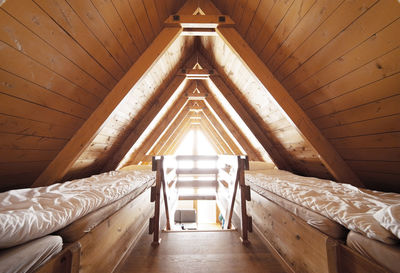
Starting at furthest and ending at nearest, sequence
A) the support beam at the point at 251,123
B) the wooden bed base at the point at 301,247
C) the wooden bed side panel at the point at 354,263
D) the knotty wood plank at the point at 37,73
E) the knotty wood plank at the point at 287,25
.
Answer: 1. the support beam at the point at 251,123
2. the knotty wood plank at the point at 287,25
3. the knotty wood plank at the point at 37,73
4. the wooden bed base at the point at 301,247
5. the wooden bed side panel at the point at 354,263

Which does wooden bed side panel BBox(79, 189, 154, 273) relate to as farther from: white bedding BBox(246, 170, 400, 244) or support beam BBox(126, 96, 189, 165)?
support beam BBox(126, 96, 189, 165)

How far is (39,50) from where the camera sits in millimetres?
932

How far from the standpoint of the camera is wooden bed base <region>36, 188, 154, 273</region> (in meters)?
0.73

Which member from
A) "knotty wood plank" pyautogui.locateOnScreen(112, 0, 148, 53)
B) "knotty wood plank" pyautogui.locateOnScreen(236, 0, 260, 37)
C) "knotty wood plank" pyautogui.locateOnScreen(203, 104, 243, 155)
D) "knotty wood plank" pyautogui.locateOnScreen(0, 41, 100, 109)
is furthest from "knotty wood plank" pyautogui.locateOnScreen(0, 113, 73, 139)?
"knotty wood plank" pyautogui.locateOnScreen(203, 104, 243, 155)

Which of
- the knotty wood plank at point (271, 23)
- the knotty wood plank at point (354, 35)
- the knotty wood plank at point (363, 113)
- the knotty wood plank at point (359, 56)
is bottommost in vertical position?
the knotty wood plank at point (363, 113)

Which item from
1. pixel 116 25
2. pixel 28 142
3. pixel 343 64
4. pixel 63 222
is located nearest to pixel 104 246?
pixel 63 222

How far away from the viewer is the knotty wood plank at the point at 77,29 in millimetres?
881

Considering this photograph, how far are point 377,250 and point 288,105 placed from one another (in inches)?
47.8

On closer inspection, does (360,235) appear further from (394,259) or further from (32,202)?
(32,202)

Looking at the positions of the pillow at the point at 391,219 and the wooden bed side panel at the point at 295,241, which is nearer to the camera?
the pillow at the point at 391,219

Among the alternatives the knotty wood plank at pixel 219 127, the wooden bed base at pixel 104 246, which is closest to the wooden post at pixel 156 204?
the wooden bed base at pixel 104 246

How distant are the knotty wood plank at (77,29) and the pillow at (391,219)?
1941 millimetres

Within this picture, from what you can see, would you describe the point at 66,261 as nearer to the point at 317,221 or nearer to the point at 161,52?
the point at 317,221

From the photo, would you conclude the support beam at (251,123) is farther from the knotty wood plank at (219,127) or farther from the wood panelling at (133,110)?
the knotty wood plank at (219,127)
